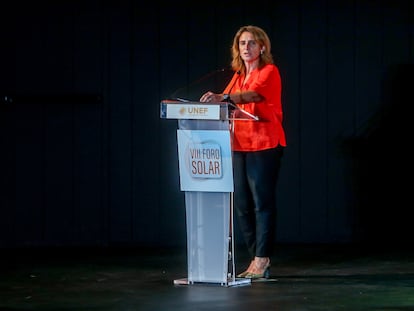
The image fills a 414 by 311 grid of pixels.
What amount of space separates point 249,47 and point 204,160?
2.14 feet

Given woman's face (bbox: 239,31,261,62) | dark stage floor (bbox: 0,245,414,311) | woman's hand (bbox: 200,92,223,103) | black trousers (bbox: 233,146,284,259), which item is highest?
woman's face (bbox: 239,31,261,62)

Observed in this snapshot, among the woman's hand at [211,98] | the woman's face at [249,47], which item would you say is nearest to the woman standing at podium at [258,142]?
the woman's face at [249,47]

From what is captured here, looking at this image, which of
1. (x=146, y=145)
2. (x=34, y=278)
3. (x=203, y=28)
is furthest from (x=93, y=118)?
(x=34, y=278)

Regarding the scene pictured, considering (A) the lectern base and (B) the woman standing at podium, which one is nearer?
(A) the lectern base

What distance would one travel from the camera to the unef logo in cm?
469

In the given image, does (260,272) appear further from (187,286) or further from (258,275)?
(187,286)

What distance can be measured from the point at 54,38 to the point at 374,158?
2168 mm

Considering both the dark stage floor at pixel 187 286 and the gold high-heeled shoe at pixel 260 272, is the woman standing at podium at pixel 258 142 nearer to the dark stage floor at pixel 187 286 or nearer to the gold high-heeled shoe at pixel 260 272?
the gold high-heeled shoe at pixel 260 272

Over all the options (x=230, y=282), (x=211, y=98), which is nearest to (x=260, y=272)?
(x=230, y=282)

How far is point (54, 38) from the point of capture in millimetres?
6336

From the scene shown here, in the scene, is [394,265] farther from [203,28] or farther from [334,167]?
[203,28]

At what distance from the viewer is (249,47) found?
4973 millimetres

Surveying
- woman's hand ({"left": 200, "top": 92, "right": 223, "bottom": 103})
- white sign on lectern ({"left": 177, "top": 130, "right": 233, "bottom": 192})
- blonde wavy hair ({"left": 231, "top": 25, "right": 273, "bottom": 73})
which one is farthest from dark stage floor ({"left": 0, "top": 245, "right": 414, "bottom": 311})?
blonde wavy hair ({"left": 231, "top": 25, "right": 273, "bottom": 73})

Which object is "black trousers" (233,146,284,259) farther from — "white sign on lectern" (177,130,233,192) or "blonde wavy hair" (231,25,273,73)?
"blonde wavy hair" (231,25,273,73)
